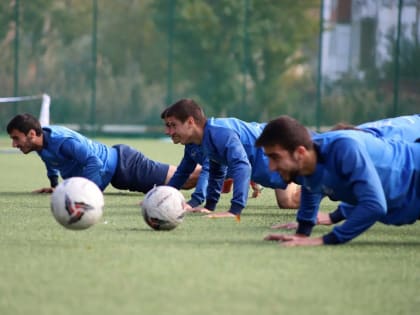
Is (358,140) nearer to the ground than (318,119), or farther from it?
farther from it

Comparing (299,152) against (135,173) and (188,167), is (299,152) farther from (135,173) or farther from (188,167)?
(135,173)

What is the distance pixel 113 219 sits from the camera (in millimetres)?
7863

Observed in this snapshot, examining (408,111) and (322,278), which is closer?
(322,278)

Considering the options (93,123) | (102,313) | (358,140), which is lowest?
(93,123)

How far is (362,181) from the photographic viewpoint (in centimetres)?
587

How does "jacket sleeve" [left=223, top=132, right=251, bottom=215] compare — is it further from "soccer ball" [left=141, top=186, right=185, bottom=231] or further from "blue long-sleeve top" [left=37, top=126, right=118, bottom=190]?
"blue long-sleeve top" [left=37, top=126, right=118, bottom=190]

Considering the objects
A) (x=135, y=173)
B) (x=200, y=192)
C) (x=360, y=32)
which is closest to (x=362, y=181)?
(x=200, y=192)

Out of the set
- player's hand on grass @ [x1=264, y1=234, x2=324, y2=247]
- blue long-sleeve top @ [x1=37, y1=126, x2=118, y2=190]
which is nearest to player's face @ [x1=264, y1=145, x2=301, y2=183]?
player's hand on grass @ [x1=264, y1=234, x2=324, y2=247]

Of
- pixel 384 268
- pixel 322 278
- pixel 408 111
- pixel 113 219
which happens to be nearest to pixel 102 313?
pixel 322 278

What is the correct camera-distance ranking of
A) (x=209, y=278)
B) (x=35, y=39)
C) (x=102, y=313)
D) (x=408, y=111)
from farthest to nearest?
(x=35, y=39) → (x=408, y=111) → (x=209, y=278) → (x=102, y=313)

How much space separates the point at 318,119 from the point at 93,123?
5.47 metres

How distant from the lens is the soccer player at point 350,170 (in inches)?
231

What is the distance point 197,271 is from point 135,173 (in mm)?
5255

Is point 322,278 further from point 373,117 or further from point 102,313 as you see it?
point 373,117
